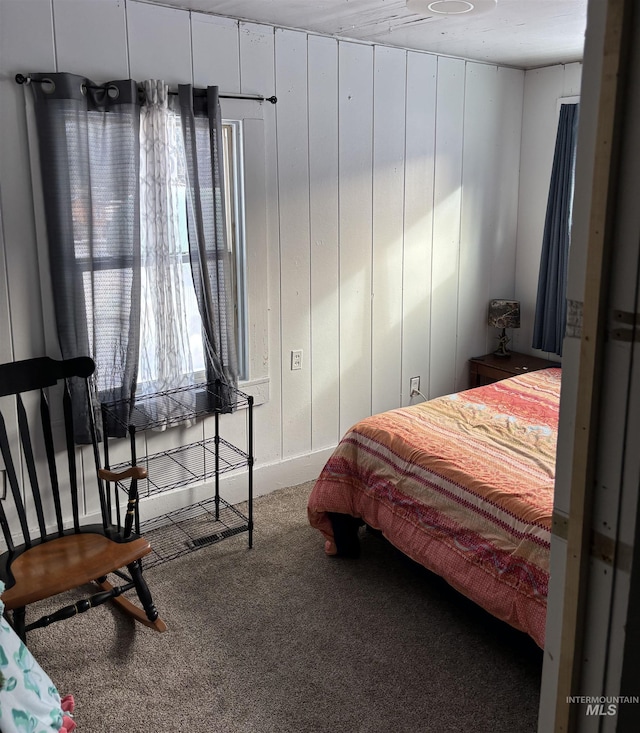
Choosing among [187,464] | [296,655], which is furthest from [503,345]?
[296,655]

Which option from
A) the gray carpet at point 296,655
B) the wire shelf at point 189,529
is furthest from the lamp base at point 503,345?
the wire shelf at point 189,529

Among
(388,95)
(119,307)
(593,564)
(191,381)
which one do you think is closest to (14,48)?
(119,307)

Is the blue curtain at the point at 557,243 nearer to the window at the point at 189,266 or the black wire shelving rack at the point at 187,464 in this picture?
the window at the point at 189,266

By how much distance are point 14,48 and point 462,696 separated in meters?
2.81

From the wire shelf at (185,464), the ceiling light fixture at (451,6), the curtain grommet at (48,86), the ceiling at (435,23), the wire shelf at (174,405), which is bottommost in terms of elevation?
the wire shelf at (185,464)

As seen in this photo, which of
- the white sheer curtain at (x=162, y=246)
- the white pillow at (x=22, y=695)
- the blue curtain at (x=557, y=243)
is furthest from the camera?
the blue curtain at (x=557, y=243)

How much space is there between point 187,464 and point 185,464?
0.01 m

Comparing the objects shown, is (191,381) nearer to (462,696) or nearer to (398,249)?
(398,249)

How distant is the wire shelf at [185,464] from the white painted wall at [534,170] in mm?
2176

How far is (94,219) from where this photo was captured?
2.98m

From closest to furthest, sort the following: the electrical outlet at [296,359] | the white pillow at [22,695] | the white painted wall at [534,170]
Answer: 1. the white pillow at [22,695]
2. the electrical outlet at [296,359]
3. the white painted wall at [534,170]

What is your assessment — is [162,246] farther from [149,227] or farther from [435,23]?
[435,23]

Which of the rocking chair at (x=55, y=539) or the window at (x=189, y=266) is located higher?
the window at (x=189, y=266)

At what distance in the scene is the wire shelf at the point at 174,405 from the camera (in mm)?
3162
